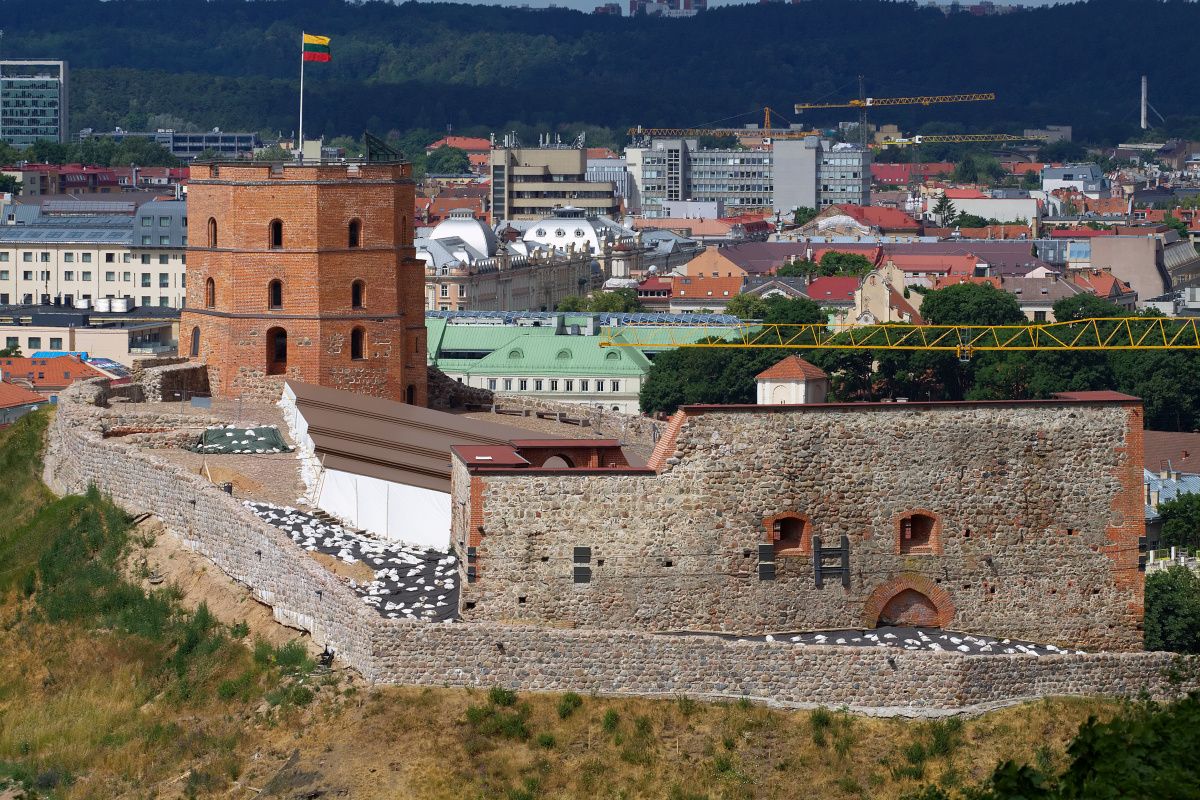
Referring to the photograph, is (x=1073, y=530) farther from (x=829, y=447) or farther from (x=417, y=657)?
(x=417, y=657)

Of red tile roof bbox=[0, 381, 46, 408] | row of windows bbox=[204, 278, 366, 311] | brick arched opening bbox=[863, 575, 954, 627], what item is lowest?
brick arched opening bbox=[863, 575, 954, 627]

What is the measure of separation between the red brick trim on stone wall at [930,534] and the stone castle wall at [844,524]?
3 cm

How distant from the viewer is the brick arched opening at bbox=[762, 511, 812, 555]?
35688 mm

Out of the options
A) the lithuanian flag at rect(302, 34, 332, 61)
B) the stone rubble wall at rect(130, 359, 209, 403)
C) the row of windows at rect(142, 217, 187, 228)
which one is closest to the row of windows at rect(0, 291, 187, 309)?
the row of windows at rect(142, 217, 187, 228)

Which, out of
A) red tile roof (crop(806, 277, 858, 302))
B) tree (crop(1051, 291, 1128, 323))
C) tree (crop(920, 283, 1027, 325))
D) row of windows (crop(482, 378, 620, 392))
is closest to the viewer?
row of windows (crop(482, 378, 620, 392))

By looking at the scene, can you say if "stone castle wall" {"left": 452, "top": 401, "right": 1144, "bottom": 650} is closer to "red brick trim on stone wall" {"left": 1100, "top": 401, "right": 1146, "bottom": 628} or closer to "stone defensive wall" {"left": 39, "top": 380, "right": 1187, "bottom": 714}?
"red brick trim on stone wall" {"left": 1100, "top": 401, "right": 1146, "bottom": 628}

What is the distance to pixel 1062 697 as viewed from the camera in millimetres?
35062

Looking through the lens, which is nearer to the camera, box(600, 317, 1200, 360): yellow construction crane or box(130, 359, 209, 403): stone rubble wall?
box(130, 359, 209, 403): stone rubble wall

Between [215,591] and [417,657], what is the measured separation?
6.99 metres

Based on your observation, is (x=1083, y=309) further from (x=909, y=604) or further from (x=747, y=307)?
(x=909, y=604)

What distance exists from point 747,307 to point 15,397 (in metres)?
79.2

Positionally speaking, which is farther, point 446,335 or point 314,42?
point 446,335

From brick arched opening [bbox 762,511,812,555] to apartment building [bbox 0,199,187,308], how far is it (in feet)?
436

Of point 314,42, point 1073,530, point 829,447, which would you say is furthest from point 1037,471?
point 314,42
